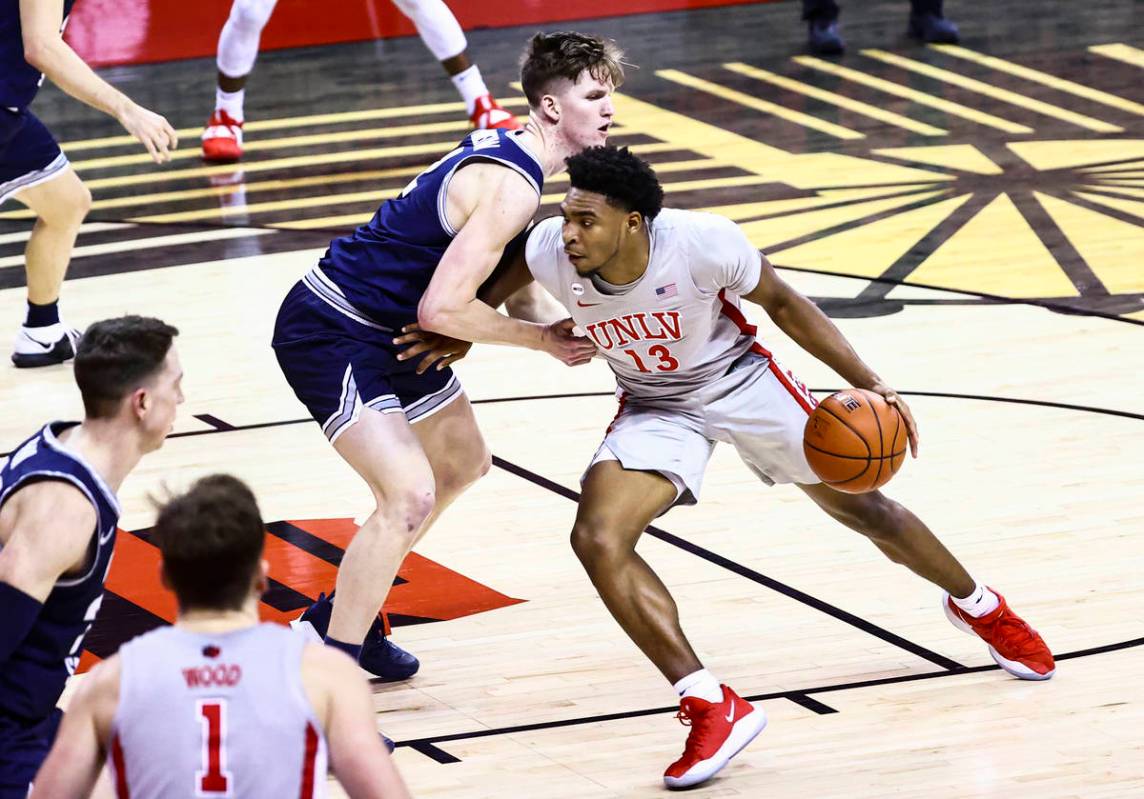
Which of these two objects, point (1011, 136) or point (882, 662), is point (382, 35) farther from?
point (882, 662)

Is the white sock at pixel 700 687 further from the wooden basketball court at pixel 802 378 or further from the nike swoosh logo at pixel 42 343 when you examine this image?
the nike swoosh logo at pixel 42 343

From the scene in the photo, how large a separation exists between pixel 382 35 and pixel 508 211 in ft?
35.3

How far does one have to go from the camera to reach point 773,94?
1260 centimetres

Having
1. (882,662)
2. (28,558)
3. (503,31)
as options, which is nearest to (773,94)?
(503,31)

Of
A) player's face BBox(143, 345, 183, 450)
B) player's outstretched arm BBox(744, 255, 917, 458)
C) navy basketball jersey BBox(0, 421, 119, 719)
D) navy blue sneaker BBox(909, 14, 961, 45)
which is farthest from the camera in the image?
navy blue sneaker BBox(909, 14, 961, 45)

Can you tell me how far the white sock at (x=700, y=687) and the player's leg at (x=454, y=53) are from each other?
7.10m

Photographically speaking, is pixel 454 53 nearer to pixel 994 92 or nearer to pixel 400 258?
pixel 994 92

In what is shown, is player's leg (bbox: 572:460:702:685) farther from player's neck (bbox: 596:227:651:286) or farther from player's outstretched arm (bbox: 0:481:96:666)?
player's outstretched arm (bbox: 0:481:96:666)

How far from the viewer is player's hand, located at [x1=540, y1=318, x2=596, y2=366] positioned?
4758 millimetres

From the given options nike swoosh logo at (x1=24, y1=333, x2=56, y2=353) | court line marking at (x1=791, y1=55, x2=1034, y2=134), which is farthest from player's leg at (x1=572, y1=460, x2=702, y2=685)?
court line marking at (x1=791, y1=55, x2=1034, y2=134)

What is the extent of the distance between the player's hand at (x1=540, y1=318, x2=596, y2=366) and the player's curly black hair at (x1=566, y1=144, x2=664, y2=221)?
0.40 metres

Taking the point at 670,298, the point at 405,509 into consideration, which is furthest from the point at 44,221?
the point at 670,298

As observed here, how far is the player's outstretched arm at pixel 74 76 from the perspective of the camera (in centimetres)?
627

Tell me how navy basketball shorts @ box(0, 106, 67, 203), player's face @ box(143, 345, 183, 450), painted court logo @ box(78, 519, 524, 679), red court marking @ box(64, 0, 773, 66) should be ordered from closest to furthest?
player's face @ box(143, 345, 183, 450), painted court logo @ box(78, 519, 524, 679), navy basketball shorts @ box(0, 106, 67, 203), red court marking @ box(64, 0, 773, 66)
